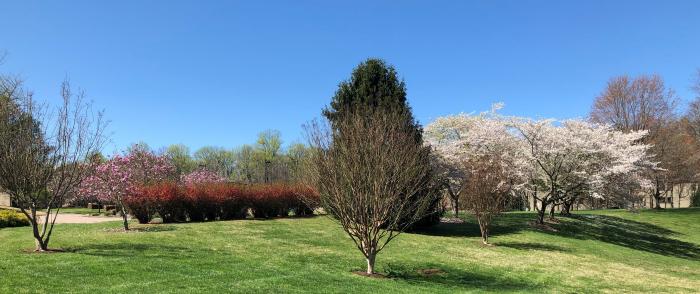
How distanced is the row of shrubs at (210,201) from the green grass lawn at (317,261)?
1.54 meters

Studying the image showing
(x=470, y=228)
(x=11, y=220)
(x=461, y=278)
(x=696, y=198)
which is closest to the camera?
(x=461, y=278)

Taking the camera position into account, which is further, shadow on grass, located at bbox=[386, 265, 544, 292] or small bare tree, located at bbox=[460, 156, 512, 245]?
small bare tree, located at bbox=[460, 156, 512, 245]

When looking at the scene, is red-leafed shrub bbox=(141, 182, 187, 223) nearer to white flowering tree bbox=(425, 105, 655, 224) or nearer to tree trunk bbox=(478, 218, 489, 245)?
tree trunk bbox=(478, 218, 489, 245)

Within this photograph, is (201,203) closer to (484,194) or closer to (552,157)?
(484,194)

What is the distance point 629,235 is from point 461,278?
19465 millimetres

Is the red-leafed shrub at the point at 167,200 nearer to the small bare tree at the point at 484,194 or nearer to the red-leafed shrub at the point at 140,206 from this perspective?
the red-leafed shrub at the point at 140,206

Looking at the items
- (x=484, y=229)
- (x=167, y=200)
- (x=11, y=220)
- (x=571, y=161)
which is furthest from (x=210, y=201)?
(x=571, y=161)

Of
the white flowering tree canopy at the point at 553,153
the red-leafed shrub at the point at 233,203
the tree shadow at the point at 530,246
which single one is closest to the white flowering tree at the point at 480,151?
the white flowering tree canopy at the point at 553,153

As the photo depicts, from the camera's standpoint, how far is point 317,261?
39.8ft

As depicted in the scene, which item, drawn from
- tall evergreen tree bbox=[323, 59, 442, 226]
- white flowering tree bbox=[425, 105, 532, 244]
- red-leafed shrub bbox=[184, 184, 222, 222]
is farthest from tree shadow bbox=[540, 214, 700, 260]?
red-leafed shrub bbox=[184, 184, 222, 222]

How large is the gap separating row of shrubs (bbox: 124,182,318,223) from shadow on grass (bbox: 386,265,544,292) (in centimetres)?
541

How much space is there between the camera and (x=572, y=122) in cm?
2752

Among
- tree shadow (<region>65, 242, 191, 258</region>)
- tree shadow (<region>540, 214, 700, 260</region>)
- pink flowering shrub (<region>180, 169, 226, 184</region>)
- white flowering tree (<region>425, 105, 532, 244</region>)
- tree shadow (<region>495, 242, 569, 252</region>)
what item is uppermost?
white flowering tree (<region>425, 105, 532, 244</region>)

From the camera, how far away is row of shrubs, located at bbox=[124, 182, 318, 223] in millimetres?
17656
